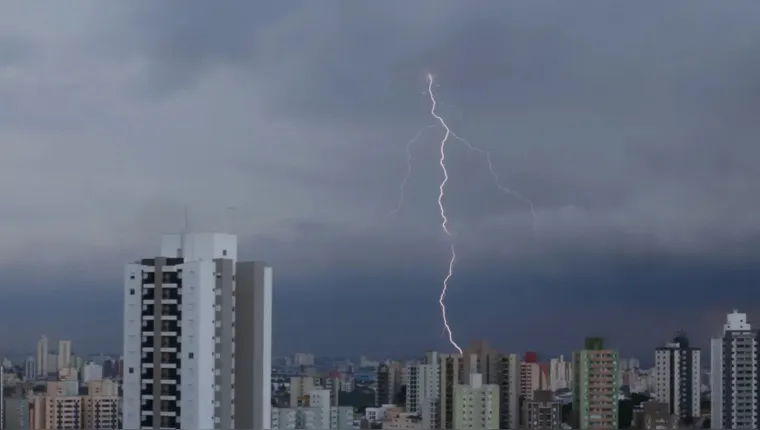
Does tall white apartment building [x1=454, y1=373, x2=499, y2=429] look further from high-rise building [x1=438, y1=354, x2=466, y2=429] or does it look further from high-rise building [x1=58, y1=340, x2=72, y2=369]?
high-rise building [x1=58, y1=340, x2=72, y2=369]

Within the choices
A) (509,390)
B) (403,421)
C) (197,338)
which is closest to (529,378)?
(509,390)

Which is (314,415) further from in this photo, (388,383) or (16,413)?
(16,413)

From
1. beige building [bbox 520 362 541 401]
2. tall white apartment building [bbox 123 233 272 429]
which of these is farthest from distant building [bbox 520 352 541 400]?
tall white apartment building [bbox 123 233 272 429]

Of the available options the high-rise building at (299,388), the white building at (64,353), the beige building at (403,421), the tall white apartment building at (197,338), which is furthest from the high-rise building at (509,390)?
the white building at (64,353)

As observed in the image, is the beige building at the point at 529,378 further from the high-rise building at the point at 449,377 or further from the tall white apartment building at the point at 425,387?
the tall white apartment building at the point at 425,387

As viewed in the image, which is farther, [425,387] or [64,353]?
[425,387]
